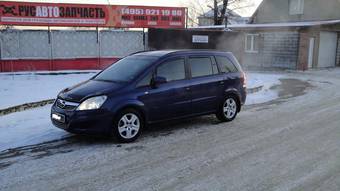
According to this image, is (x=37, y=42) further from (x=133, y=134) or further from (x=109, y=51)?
(x=133, y=134)

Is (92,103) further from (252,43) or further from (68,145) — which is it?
(252,43)

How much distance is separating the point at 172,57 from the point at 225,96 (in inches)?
65.7

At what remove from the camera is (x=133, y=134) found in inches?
270

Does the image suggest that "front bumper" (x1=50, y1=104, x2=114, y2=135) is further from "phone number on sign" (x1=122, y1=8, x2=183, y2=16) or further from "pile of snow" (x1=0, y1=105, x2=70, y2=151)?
"phone number on sign" (x1=122, y1=8, x2=183, y2=16)

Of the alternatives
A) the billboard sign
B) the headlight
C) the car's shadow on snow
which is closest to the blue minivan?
the headlight

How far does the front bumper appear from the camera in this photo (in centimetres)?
639

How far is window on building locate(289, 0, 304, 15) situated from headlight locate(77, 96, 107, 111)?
2897cm

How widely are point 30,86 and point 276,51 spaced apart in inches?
697

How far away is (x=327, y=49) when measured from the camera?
26.2 m

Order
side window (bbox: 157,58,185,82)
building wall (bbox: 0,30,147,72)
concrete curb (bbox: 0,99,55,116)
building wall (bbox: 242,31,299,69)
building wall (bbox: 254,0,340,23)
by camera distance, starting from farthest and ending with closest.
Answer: building wall (bbox: 254,0,340,23), building wall (bbox: 242,31,299,69), building wall (bbox: 0,30,147,72), concrete curb (bbox: 0,99,55,116), side window (bbox: 157,58,185,82)

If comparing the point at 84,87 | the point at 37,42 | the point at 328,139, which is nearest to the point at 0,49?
the point at 37,42

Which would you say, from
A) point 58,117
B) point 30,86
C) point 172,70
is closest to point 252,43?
point 30,86

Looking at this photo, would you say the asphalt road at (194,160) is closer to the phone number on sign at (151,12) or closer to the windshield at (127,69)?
the windshield at (127,69)

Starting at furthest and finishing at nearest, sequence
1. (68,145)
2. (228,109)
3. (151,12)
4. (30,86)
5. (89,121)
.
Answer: (151,12) → (30,86) → (228,109) → (68,145) → (89,121)
